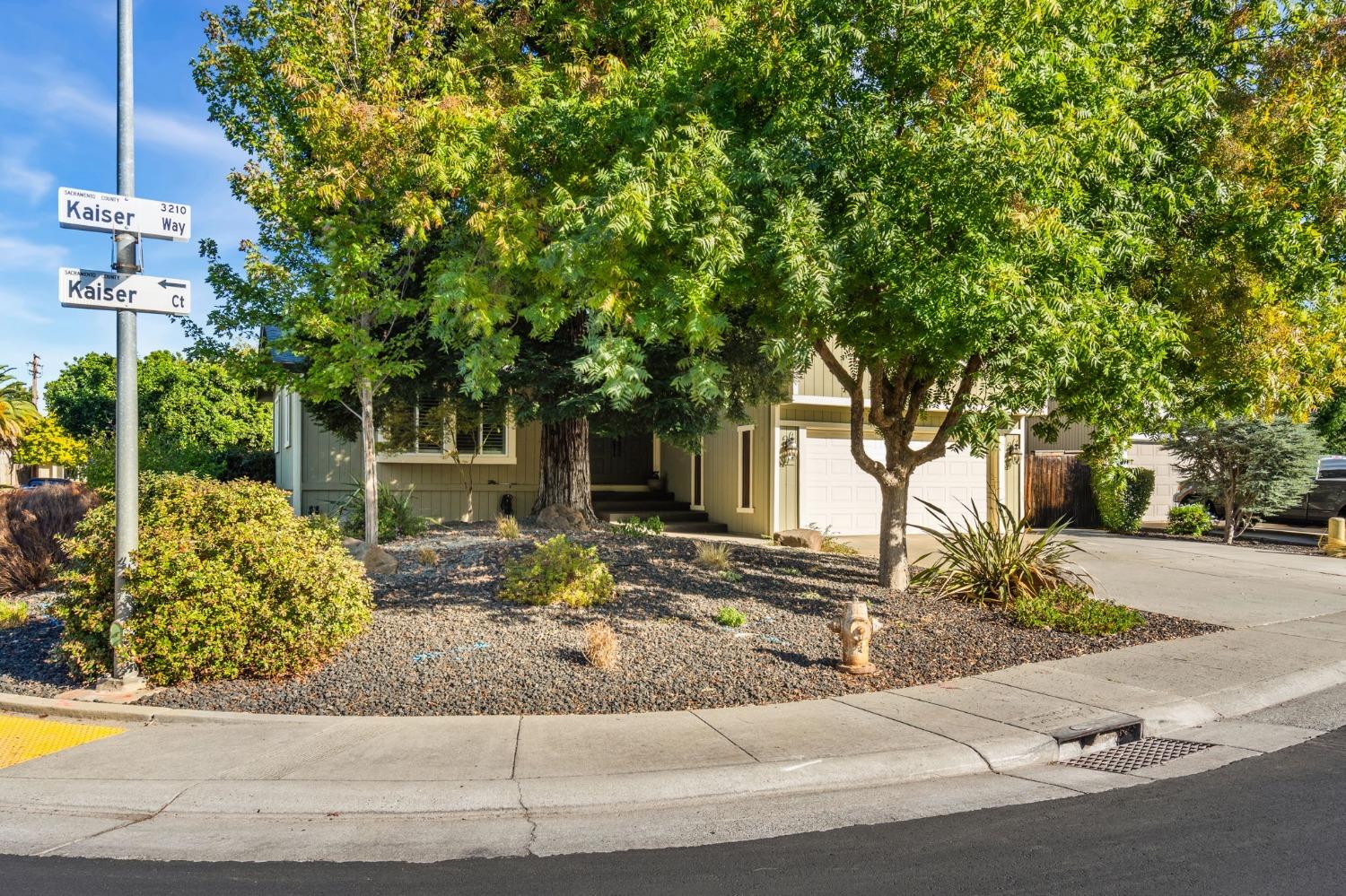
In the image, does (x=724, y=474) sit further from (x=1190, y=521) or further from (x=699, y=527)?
(x=1190, y=521)

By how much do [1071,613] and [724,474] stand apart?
28.2 ft

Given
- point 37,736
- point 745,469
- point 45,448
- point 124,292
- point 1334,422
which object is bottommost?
point 37,736

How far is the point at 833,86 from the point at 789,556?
637 centimetres

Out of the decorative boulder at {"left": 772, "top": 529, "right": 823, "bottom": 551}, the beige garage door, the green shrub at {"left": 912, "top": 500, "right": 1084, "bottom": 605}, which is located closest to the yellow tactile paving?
the green shrub at {"left": 912, "top": 500, "right": 1084, "bottom": 605}

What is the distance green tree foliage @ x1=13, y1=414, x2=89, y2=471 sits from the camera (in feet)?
107

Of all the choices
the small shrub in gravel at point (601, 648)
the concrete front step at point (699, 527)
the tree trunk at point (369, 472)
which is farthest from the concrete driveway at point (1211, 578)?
the tree trunk at point (369, 472)

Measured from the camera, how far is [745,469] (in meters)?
16.3

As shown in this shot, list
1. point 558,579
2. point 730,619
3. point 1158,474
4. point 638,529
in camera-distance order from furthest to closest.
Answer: point 1158,474 < point 638,529 < point 558,579 < point 730,619

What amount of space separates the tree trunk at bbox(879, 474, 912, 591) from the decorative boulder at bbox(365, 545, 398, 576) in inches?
228

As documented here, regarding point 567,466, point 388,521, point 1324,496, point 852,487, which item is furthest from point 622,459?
point 1324,496

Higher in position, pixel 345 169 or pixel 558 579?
pixel 345 169

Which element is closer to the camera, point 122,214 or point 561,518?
point 122,214

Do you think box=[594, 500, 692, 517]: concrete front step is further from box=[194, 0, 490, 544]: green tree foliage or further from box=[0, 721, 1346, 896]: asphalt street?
box=[0, 721, 1346, 896]: asphalt street

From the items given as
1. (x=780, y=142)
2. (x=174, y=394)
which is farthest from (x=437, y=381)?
(x=174, y=394)
